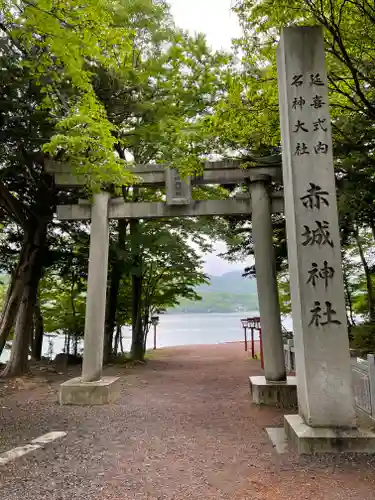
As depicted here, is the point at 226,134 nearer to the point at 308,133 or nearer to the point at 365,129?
the point at 308,133

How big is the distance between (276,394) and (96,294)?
13.5 feet

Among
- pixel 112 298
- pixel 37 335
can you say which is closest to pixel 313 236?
pixel 112 298

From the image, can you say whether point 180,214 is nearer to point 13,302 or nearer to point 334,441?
point 334,441

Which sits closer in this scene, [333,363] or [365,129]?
[333,363]

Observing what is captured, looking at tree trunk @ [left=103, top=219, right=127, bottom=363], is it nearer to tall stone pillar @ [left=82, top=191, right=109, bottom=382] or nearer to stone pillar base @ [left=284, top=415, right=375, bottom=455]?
tall stone pillar @ [left=82, top=191, right=109, bottom=382]

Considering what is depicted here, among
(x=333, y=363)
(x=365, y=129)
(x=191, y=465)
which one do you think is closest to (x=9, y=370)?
(x=191, y=465)

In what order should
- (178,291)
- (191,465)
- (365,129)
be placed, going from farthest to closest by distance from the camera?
(178,291), (365,129), (191,465)

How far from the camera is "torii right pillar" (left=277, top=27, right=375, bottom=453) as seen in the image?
448 centimetres

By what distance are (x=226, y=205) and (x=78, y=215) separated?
3.32 metres

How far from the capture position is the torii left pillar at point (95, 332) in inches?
283

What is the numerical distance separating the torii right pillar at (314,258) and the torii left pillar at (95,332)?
157 inches

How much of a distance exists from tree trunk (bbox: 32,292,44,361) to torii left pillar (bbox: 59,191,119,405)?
856cm

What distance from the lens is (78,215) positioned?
27.2 feet

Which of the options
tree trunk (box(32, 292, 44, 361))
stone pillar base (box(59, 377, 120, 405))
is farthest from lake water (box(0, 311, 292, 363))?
stone pillar base (box(59, 377, 120, 405))
